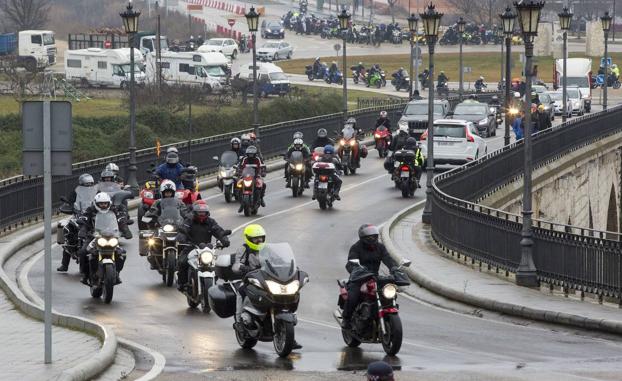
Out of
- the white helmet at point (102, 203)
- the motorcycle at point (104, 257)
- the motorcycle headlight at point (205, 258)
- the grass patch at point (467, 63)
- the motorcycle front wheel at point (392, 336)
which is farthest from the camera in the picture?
the grass patch at point (467, 63)

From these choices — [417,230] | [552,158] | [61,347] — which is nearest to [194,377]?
[61,347]

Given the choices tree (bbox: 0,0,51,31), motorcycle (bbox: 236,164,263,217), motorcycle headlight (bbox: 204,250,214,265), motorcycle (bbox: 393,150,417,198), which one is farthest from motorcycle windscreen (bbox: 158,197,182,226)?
tree (bbox: 0,0,51,31)

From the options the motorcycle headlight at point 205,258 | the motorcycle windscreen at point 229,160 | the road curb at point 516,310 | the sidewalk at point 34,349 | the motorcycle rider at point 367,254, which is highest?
the motorcycle rider at point 367,254

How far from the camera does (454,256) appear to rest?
2864 cm

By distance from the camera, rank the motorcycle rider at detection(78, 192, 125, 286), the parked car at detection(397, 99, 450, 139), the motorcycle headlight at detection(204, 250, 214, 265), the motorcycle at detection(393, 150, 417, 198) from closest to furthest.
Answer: the motorcycle headlight at detection(204, 250, 214, 265) < the motorcycle rider at detection(78, 192, 125, 286) < the motorcycle at detection(393, 150, 417, 198) < the parked car at detection(397, 99, 450, 139)

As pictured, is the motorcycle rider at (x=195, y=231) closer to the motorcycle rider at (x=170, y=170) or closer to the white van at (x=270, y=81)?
the motorcycle rider at (x=170, y=170)

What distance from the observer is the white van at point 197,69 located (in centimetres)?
8556

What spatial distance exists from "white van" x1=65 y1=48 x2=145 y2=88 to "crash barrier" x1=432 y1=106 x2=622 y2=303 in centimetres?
4716

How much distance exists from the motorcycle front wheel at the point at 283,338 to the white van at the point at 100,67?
224ft

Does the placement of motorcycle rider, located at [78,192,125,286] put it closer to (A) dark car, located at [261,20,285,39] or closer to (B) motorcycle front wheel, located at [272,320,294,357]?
(B) motorcycle front wheel, located at [272,320,294,357]

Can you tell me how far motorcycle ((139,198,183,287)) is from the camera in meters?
24.0

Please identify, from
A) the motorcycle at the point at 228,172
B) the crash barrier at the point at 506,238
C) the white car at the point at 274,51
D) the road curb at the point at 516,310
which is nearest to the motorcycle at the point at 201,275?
the road curb at the point at 516,310

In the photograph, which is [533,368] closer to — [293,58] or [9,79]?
[9,79]

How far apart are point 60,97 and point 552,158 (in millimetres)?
36718
